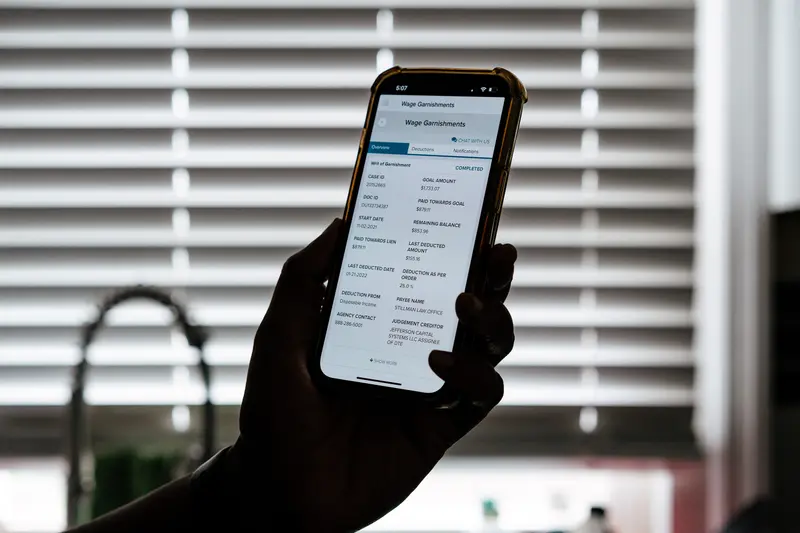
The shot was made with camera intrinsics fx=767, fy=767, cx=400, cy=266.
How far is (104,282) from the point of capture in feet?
3.81

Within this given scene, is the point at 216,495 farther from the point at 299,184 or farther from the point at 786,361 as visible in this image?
the point at 786,361

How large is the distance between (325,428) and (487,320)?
0.15 meters

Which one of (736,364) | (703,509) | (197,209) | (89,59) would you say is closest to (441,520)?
(703,509)

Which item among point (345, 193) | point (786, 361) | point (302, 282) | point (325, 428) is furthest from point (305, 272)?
point (786, 361)

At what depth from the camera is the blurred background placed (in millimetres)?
1147

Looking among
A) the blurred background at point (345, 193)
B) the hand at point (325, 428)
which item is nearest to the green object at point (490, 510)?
the blurred background at point (345, 193)

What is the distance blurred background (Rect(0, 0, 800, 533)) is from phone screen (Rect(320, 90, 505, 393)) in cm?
57

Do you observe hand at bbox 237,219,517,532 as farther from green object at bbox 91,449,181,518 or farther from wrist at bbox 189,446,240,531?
green object at bbox 91,449,181,518

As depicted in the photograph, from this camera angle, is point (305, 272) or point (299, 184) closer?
point (305, 272)

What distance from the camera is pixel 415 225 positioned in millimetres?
565

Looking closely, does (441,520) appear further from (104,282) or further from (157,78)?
(157,78)

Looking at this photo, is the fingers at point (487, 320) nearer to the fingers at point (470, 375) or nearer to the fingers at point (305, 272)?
the fingers at point (470, 375)

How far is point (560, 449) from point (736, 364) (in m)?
0.29

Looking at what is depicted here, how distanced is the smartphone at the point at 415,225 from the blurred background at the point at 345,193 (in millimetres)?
562
